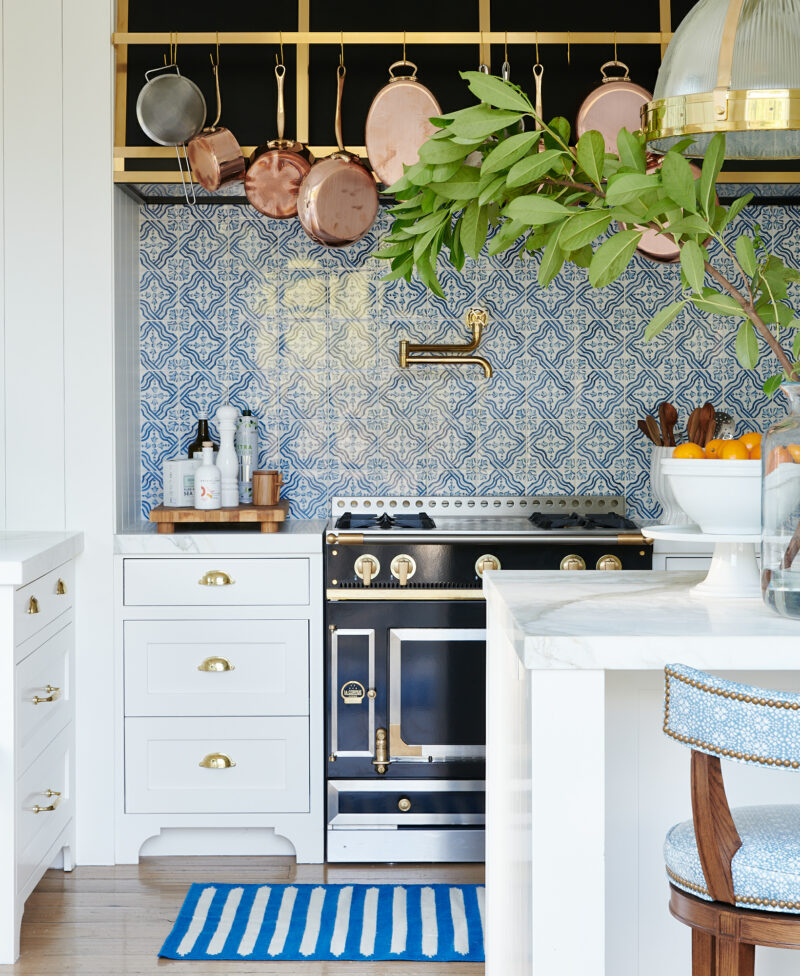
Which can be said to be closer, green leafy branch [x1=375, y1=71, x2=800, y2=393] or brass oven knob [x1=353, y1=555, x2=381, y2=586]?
green leafy branch [x1=375, y1=71, x2=800, y2=393]

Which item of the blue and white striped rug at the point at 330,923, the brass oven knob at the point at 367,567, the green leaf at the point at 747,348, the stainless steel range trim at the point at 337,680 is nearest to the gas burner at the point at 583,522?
the brass oven knob at the point at 367,567

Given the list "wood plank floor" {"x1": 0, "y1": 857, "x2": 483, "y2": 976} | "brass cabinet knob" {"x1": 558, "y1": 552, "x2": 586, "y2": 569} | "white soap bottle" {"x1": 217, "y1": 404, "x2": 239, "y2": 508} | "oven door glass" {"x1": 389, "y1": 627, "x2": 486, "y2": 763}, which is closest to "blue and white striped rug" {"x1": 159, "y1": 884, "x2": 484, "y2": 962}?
"wood plank floor" {"x1": 0, "y1": 857, "x2": 483, "y2": 976}

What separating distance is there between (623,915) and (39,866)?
65.7 inches

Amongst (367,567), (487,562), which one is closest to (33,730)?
(367,567)

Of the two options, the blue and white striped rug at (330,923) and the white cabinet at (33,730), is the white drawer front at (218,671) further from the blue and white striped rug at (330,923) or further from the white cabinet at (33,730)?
the blue and white striped rug at (330,923)

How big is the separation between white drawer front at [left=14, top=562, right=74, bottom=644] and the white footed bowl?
5.37 feet

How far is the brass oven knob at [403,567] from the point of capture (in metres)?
3.22

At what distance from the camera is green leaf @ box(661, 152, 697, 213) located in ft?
4.96

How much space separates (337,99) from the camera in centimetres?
325

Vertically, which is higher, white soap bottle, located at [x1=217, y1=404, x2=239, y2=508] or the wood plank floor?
white soap bottle, located at [x1=217, y1=404, x2=239, y2=508]

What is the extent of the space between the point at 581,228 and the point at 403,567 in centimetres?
178

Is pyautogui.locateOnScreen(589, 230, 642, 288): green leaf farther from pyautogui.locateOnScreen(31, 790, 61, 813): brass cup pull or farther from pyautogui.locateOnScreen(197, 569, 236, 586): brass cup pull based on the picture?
pyautogui.locateOnScreen(31, 790, 61, 813): brass cup pull

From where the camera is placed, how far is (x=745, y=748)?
1208 mm

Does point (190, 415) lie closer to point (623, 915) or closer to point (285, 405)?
point (285, 405)
